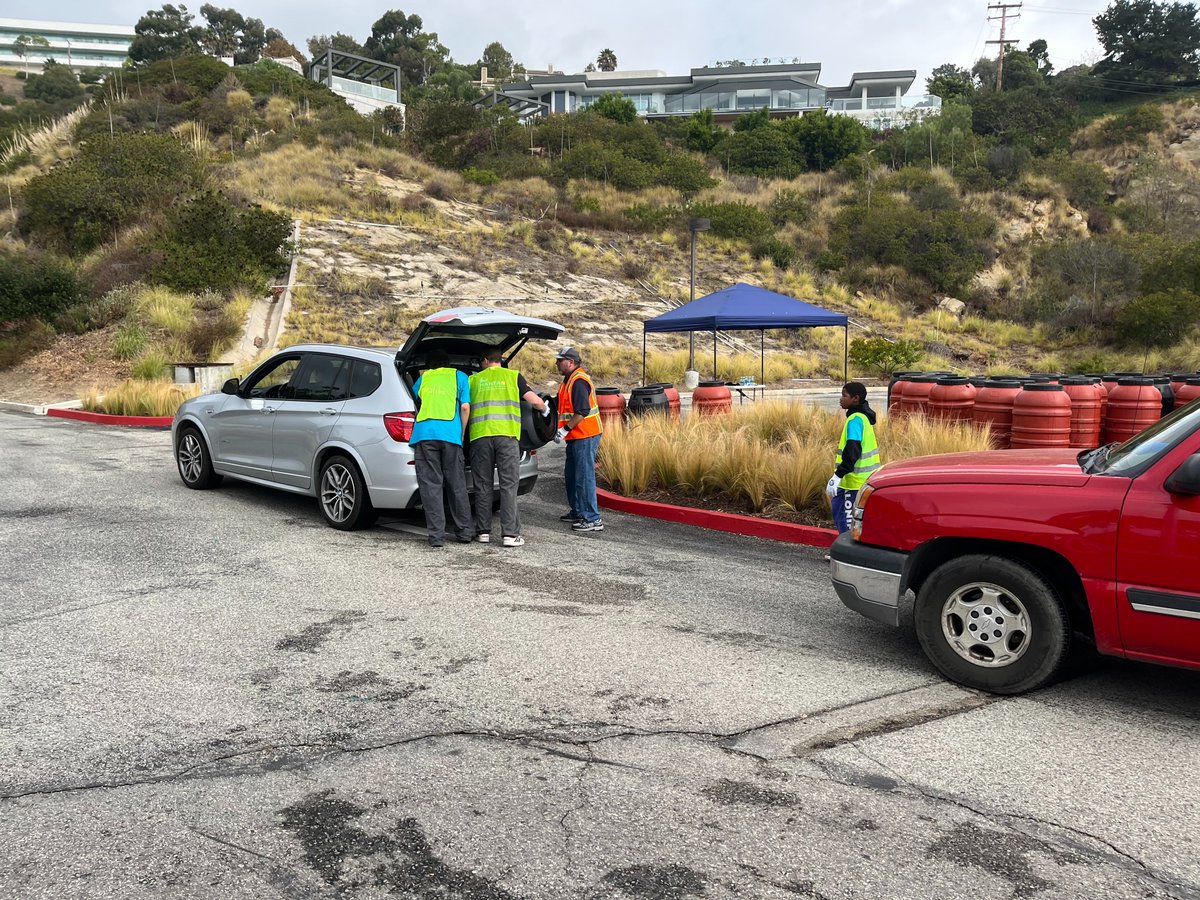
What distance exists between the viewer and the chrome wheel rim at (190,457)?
10.5m

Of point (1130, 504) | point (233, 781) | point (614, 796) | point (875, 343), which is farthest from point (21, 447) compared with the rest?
point (875, 343)

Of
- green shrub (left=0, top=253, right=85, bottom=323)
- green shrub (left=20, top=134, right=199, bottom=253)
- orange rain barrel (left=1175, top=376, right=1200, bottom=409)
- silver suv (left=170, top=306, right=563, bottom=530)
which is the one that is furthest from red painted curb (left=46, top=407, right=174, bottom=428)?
orange rain barrel (left=1175, top=376, right=1200, bottom=409)

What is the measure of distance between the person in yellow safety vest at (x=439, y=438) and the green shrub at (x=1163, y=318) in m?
31.0

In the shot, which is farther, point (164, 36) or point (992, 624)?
point (164, 36)

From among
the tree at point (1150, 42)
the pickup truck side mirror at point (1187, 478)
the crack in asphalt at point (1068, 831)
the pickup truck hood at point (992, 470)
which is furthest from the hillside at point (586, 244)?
the pickup truck side mirror at point (1187, 478)

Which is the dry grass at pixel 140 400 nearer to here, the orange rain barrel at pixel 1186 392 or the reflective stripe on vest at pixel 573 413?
the reflective stripe on vest at pixel 573 413

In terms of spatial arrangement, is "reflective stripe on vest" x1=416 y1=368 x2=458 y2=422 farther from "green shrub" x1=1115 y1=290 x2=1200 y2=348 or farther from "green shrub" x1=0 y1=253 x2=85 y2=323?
"green shrub" x1=1115 y1=290 x2=1200 y2=348

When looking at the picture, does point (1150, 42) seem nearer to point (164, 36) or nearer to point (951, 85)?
point (951, 85)

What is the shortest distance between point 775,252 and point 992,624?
42304 mm

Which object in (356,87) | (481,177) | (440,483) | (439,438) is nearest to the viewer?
(439,438)

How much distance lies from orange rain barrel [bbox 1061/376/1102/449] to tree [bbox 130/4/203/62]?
8103 cm

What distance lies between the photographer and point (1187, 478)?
13.6 feet

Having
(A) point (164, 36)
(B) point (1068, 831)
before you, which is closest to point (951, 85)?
(A) point (164, 36)

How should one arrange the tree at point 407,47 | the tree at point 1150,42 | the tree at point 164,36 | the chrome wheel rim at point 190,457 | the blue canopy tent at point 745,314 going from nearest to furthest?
the chrome wheel rim at point 190,457, the blue canopy tent at point 745,314, the tree at point 1150,42, the tree at point 164,36, the tree at point 407,47
